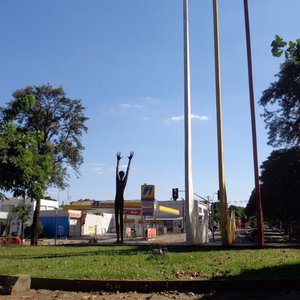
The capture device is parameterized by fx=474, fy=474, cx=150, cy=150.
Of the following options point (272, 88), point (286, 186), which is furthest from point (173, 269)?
point (286, 186)

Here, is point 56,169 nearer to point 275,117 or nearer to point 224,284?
point 275,117

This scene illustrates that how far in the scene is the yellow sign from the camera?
48666 millimetres

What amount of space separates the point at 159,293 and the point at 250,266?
3.58 m

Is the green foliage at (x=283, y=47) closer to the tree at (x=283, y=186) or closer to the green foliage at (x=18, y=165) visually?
the green foliage at (x=18, y=165)

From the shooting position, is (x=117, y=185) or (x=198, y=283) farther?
(x=117, y=185)

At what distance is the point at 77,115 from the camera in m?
40.8

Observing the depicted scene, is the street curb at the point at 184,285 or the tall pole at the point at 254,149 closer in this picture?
the street curb at the point at 184,285

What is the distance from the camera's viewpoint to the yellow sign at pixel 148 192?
4867 cm

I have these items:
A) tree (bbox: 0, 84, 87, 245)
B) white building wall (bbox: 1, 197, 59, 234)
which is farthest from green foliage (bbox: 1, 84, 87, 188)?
white building wall (bbox: 1, 197, 59, 234)

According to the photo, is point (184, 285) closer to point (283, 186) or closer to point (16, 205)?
point (283, 186)

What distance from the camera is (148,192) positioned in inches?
1934

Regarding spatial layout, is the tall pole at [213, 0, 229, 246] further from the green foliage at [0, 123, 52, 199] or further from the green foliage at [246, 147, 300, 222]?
the green foliage at [246, 147, 300, 222]

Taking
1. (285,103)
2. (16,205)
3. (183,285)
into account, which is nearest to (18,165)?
(183,285)

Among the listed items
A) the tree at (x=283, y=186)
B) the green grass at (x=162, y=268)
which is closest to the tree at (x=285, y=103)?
the tree at (x=283, y=186)
